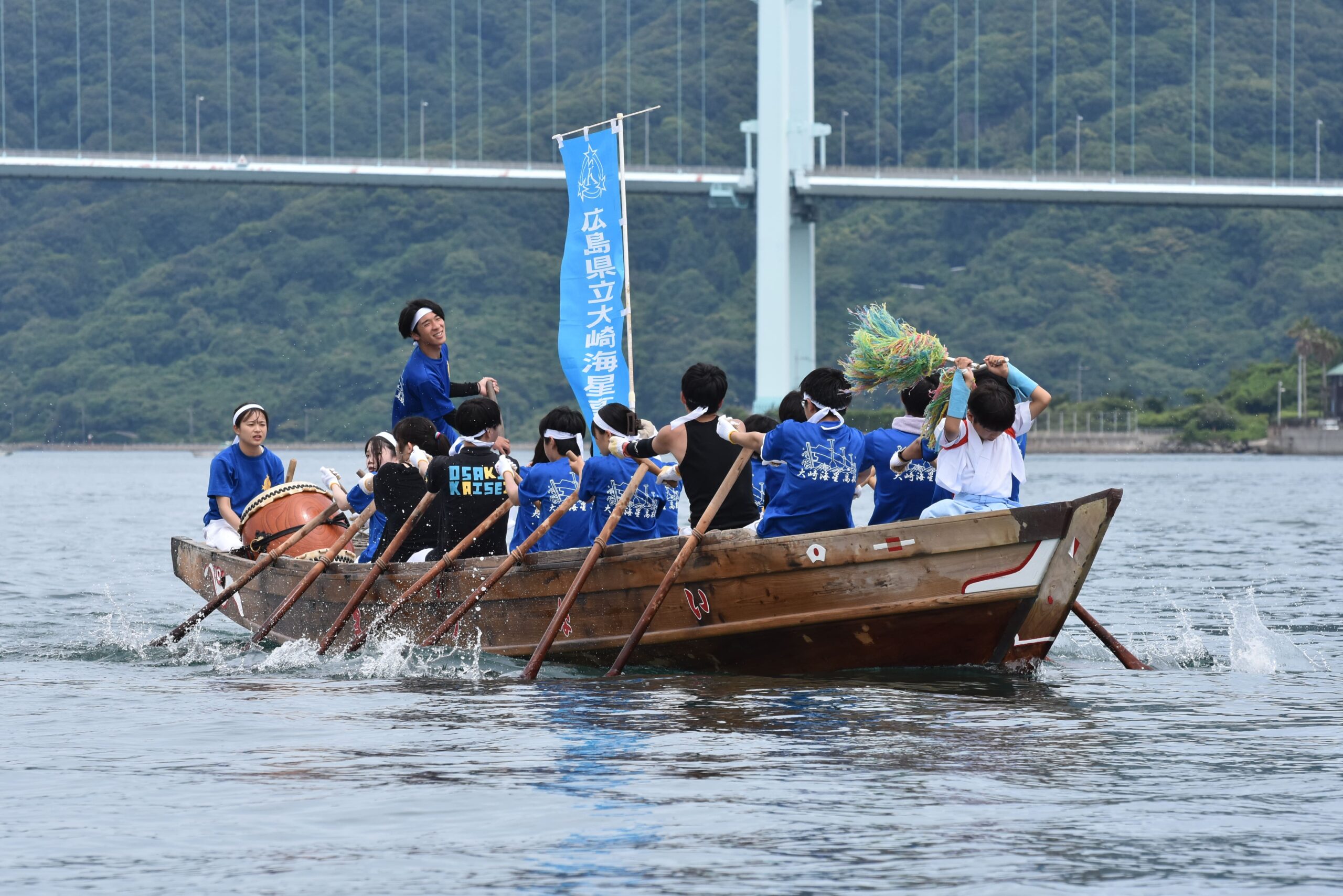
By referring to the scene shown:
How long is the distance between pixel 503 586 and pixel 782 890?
4.10m

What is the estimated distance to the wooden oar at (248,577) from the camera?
945cm

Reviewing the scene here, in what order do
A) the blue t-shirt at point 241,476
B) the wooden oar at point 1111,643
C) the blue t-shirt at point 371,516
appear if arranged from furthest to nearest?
the blue t-shirt at point 241,476
the blue t-shirt at point 371,516
the wooden oar at point 1111,643

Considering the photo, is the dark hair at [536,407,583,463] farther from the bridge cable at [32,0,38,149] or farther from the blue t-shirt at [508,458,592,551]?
the bridge cable at [32,0,38,149]

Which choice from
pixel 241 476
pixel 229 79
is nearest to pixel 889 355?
pixel 241 476

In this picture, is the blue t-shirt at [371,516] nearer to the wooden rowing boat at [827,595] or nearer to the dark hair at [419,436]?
the dark hair at [419,436]

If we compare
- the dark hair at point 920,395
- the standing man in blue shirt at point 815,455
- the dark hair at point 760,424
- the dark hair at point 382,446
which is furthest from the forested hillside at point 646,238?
the standing man in blue shirt at point 815,455

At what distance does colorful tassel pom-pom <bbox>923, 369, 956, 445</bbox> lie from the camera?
23.2 feet

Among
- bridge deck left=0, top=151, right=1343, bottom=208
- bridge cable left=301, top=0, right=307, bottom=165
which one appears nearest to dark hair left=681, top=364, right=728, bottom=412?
bridge deck left=0, top=151, right=1343, bottom=208

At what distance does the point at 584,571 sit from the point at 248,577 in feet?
8.15

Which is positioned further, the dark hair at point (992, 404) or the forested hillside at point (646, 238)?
the forested hillside at point (646, 238)

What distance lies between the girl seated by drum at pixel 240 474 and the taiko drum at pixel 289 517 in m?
0.17

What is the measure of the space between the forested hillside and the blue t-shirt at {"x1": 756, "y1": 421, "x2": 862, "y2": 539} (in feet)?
189

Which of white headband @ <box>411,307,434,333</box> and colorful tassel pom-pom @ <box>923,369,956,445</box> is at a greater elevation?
white headband @ <box>411,307,434,333</box>

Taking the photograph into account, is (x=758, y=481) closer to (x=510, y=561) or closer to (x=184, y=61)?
(x=510, y=561)
